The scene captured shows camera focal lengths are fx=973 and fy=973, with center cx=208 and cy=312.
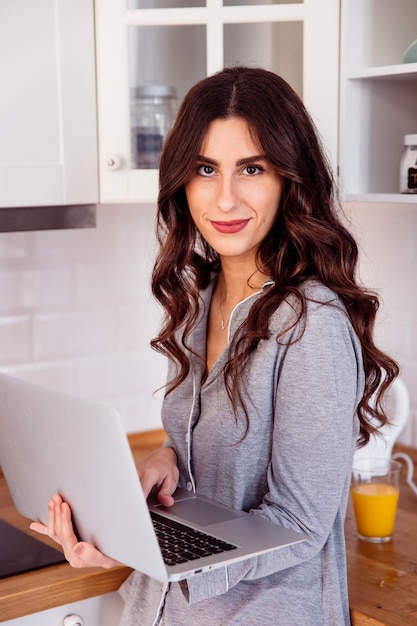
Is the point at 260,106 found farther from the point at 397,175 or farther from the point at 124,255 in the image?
the point at 124,255

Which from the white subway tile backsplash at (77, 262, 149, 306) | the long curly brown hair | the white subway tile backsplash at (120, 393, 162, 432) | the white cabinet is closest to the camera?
the long curly brown hair

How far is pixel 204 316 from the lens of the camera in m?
1.62

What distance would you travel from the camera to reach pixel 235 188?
140cm

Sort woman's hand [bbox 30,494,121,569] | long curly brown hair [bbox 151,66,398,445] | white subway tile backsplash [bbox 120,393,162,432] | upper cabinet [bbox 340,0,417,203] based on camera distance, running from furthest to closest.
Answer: white subway tile backsplash [bbox 120,393,162,432], upper cabinet [bbox 340,0,417,203], long curly brown hair [bbox 151,66,398,445], woman's hand [bbox 30,494,121,569]

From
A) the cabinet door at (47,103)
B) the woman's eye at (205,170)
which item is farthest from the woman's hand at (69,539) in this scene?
the cabinet door at (47,103)

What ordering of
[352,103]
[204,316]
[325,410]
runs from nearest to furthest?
[325,410], [204,316], [352,103]

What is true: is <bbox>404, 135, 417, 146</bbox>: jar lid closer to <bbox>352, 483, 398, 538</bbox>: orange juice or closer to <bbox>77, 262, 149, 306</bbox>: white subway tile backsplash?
<bbox>352, 483, 398, 538</bbox>: orange juice

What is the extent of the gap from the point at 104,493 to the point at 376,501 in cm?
67

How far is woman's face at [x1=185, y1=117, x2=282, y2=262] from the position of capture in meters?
1.39

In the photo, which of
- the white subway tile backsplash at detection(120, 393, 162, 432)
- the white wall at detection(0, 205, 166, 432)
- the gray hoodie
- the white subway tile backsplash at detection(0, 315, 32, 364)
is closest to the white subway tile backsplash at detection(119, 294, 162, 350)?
the white wall at detection(0, 205, 166, 432)

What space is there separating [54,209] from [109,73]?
0.27m

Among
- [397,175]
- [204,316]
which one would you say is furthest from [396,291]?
[204,316]

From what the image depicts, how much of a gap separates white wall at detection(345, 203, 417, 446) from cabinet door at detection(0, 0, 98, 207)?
0.64 meters

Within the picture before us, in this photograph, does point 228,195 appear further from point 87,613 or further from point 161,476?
point 87,613
